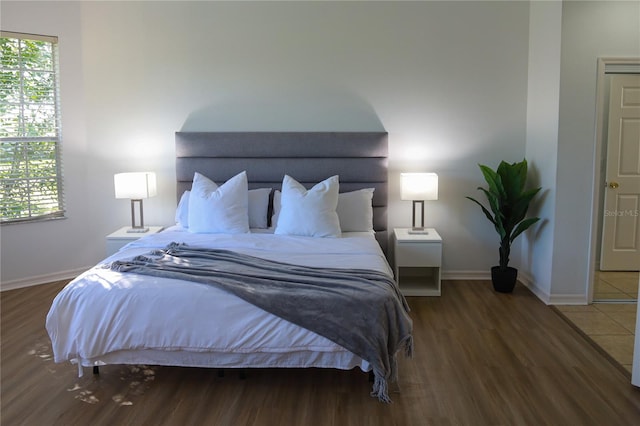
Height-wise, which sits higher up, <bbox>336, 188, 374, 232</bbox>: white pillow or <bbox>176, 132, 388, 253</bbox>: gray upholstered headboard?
<bbox>176, 132, 388, 253</bbox>: gray upholstered headboard

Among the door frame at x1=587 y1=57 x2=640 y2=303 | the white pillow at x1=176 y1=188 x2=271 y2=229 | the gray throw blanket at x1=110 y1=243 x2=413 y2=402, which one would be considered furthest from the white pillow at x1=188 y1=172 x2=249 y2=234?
the door frame at x1=587 y1=57 x2=640 y2=303

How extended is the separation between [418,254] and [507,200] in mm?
884

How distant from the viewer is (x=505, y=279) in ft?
15.5

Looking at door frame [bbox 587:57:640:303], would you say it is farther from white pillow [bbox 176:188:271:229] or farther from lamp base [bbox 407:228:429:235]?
white pillow [bbox 176:188:271:229]

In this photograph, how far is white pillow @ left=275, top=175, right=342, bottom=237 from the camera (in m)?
4.31

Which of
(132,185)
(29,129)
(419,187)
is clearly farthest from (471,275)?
(29,129)

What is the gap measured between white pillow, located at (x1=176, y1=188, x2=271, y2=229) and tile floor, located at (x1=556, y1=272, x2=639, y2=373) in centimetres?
249

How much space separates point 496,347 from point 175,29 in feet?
12.5

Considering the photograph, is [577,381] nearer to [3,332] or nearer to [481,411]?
[481,411]

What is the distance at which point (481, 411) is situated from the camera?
2787mm

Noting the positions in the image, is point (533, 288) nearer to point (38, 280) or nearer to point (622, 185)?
point (622, 185)

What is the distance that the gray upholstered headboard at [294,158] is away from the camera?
4.96m

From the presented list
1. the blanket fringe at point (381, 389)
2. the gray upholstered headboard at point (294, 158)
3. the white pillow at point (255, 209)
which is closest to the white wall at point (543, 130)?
the gray upholstered headboard at point (294, 158)

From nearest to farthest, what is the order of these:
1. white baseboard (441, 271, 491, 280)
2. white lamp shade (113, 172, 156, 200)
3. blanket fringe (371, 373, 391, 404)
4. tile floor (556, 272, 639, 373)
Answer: blanket fringe (371, 373, 391, 404), tile floor (556, 272, 639, 373), white lamp shade (113, 172, 156, 200), white baseboard (441, 271, 491, 280)
